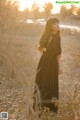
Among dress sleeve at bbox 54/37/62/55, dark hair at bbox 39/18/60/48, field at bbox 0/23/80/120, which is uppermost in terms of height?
dark hair at bbox 39/18/60/48

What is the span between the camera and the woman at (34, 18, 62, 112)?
5.45 metres

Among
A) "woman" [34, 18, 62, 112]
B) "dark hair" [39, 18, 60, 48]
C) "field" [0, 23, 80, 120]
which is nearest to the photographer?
"field" [0, 23, 80, 120]

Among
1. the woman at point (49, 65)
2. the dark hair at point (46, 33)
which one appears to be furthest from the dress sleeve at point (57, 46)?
the dark hair at point (46, 33)

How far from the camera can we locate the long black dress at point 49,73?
554cm

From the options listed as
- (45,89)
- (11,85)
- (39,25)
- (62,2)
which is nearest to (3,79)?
(11,85)

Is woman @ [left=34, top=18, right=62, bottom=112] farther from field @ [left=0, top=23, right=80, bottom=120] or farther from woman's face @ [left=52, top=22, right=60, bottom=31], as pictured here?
field @ [left=0, top=23, right=80, bottom=120]

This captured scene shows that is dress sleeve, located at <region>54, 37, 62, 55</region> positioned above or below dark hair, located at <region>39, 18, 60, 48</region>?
below

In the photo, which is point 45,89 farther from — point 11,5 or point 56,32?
point 11,5

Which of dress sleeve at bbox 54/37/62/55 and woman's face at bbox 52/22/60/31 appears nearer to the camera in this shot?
woman's face at bbox 52/22/60/31

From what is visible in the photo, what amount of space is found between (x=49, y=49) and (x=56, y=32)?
0.83ft

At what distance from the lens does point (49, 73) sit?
5672mm

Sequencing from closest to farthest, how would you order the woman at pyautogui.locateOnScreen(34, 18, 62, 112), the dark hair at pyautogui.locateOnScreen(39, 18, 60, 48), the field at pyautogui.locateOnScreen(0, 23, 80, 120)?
1. the field at pyautogui.locateOnScreen(0, 23, 80, 120)
2. the dark hair at pyautogui.locateOnScreen(39, 18, 60, 48)
3. the woman at pyautogui.locateOnScreen(34, 18, 62, 112)

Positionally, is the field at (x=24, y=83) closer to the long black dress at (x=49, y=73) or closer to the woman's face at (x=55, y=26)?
the long black dress at (x=49, y=73)

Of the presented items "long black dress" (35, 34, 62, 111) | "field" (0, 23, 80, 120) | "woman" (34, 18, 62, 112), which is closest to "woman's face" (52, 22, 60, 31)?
"woman" (34, 18, 62, 112)
